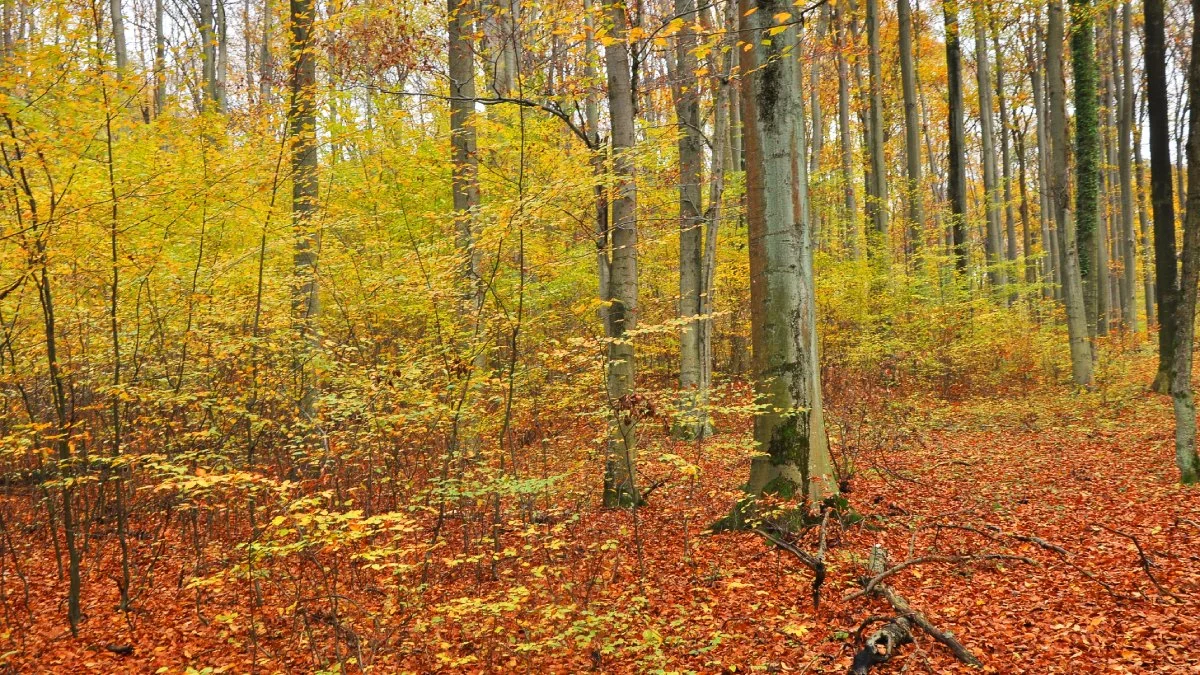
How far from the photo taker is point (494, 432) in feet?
27.3

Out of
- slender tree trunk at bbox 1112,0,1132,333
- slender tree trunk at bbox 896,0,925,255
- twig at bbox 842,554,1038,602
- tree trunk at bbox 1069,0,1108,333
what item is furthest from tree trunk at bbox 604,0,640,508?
slender tree trunk at bbox 1112,0,1132,333

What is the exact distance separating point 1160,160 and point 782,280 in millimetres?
7649

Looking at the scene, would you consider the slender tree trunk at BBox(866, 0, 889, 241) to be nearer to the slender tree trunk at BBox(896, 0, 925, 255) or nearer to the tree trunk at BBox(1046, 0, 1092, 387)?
the slender tree trunk at BBox(896, 0, 925, 255)

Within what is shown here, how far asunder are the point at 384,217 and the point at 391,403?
592 cm

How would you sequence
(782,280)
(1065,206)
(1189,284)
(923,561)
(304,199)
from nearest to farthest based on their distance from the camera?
1. (923,561)
2. (782,280)
3. (1189,284)
4. (304,199)
5. (1065,206)

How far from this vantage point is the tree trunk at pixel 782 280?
5.36 meters

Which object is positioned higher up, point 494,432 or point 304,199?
point 304,199

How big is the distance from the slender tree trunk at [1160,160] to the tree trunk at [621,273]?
6.94 meters

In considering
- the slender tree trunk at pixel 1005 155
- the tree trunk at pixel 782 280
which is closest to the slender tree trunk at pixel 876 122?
the slender tree trunk at pixel 1005 155

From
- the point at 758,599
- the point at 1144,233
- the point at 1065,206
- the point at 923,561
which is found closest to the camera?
the point at 923,561

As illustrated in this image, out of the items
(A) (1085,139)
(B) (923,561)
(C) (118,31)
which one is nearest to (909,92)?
(A) (1085,139)

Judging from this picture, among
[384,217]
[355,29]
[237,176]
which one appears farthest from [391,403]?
[355,29]

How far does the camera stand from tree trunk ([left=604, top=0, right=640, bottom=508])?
6.88m

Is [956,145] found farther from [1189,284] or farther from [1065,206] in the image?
[1189,284]
